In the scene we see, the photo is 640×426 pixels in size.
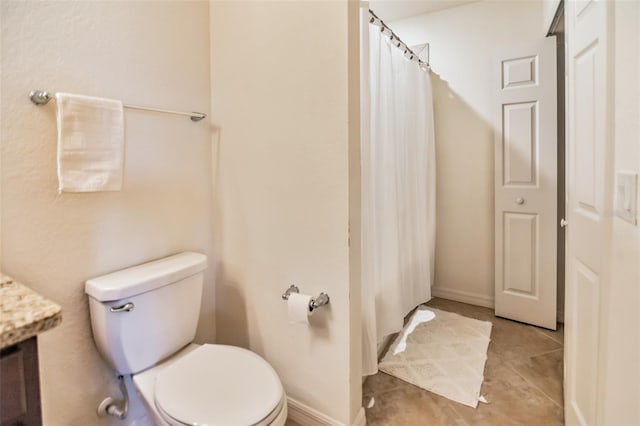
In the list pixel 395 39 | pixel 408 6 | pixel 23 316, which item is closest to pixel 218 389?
pixel 23 316

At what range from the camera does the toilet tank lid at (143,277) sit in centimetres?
116

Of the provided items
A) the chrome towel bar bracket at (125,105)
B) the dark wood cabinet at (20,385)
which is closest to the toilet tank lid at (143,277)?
the dark wood cabinet at (20,385)

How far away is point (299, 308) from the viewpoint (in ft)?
4.38

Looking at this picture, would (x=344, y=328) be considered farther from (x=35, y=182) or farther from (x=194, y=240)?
(x=35, y=182)

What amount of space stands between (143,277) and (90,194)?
37cm

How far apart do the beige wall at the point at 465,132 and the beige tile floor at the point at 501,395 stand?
737 millimetres

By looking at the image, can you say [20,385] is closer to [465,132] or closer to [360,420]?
[360,420]

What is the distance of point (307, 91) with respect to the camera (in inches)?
53.5

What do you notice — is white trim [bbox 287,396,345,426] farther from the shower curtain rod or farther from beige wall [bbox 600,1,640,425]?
the shower curtain rod

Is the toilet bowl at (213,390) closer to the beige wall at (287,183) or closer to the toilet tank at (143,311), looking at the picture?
the toilet tank at (143,311)

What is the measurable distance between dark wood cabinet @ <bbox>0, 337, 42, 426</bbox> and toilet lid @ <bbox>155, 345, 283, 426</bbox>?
0.43 meters

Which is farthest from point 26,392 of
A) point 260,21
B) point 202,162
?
point 260,21

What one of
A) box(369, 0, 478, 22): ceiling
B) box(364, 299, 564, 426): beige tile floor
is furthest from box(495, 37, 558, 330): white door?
box(369, 0, 478, 22): ceiling

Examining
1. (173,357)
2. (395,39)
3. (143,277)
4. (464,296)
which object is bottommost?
(464,296)
